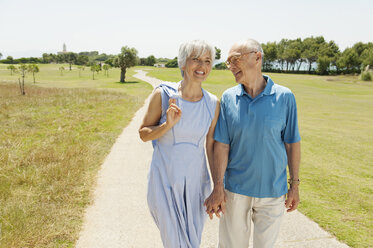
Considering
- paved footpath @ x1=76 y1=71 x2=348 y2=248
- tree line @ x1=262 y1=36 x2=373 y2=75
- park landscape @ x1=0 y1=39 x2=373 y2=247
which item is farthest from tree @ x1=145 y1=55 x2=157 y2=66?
paved footpath @ x1=76 y1=71 x2=348 y2=248

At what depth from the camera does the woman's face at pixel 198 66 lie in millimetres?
2016

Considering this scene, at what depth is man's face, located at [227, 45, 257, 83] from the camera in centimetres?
207

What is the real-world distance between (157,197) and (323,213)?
9.96 ft

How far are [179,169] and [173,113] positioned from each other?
48 cm

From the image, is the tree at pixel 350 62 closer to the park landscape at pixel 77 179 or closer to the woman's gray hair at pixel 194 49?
the park landscape at pixel 77 179

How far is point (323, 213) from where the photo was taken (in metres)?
3.95

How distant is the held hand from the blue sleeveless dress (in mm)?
113

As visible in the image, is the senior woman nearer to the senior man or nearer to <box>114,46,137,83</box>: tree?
the senior man

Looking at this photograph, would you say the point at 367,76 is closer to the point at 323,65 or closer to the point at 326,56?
the point at 323,65

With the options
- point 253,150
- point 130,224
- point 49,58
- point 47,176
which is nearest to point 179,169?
point 253,150

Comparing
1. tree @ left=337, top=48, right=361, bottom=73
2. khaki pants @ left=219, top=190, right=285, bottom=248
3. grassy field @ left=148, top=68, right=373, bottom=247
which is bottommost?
grassy field @ left=148, top=68, right=373, bottom=247

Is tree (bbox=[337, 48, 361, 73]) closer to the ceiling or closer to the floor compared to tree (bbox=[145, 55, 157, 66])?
closer to the floor

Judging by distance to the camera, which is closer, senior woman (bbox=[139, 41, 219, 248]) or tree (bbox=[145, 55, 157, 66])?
senior woman (bbox=[139, 41, 219, 248])

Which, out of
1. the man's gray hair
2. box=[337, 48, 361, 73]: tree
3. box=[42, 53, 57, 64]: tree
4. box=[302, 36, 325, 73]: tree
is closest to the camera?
the man's gray hair
